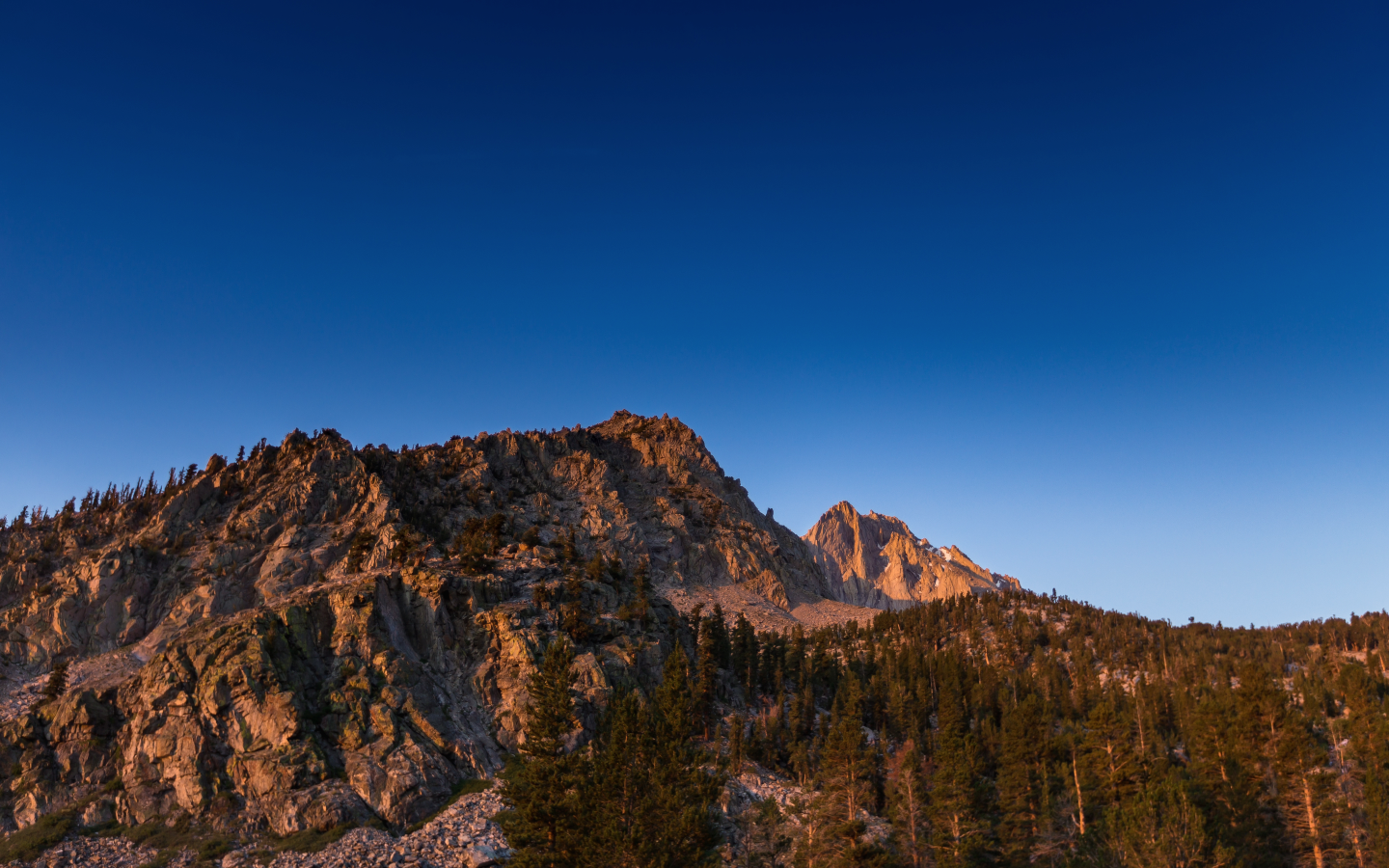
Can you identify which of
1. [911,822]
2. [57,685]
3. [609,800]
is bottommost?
[911,822]

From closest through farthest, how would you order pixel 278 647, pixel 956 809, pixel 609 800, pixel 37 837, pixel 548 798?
pixel 548 798
pixel 609 800
pixel 956 809
pixel 37 837
pixel 278 647

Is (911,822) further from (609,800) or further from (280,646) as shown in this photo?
(280,646)

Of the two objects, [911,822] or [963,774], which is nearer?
[911,822]

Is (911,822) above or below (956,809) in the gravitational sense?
below

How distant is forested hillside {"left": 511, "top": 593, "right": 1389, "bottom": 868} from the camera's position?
146 ft

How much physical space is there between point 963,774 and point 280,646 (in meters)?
64.6

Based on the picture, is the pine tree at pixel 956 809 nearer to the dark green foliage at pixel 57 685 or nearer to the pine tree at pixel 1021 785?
the pine tree at pixel 1021 785

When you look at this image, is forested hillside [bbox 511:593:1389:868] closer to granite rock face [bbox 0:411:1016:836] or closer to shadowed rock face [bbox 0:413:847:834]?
shadowed rock face [bbox 0:413:847:834]

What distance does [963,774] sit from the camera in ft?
185

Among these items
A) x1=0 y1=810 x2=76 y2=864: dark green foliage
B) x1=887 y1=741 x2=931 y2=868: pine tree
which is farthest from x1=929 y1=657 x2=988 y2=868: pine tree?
x1=0 y1=810 x2=76 y2=864: dark green foliage

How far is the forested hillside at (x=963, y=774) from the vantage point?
4444cm

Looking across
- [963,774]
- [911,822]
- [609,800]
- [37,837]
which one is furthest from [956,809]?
[37,837]

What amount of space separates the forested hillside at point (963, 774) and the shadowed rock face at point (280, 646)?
1567cm

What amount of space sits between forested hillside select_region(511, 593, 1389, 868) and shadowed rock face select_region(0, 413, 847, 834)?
617 inches
